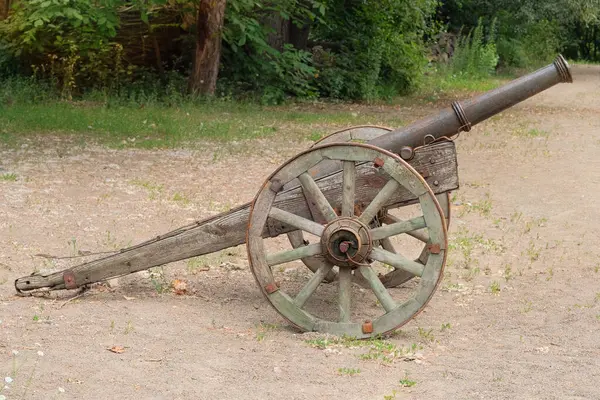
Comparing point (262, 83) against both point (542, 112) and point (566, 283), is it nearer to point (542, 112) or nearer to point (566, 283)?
point (542, 112)

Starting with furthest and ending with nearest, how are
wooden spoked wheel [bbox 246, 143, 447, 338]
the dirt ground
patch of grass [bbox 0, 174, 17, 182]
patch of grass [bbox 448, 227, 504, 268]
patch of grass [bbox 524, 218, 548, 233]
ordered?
patch of grass [bbox 0, 174, 17, 182] → patch of grass [bbox 524, 218, 548, 233] → patch of grass [bbox 448, 227, 504, 268] → wooden spoked wheel [bbox 246, 143, 447, 338] → the dirt ground

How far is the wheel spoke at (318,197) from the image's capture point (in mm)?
5957

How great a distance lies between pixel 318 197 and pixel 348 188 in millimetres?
193

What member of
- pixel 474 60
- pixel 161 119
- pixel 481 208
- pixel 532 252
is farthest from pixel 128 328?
pixel 474 60

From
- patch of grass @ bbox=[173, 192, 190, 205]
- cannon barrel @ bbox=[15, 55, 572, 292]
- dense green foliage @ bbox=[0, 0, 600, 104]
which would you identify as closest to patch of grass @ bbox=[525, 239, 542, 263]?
cannon barrel @ bbox=[15, 55, 572, 292]

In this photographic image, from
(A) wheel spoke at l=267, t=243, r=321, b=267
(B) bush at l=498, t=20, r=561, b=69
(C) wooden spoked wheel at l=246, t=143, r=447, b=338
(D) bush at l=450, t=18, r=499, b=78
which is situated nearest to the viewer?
(C) wooden spoked wheel at l=246, t=143, r=447, b=338

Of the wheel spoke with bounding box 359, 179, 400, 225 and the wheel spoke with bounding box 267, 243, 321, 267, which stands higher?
the wheel spoke with bounding box 359, 179, 400, 225

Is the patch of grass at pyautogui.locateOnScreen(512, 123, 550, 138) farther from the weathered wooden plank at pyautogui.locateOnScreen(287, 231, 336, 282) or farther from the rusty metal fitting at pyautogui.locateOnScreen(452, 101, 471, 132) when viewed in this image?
Answer: the rusty metal fitting at pyautogui.locateOnScreen(452, 101, 471, 132)

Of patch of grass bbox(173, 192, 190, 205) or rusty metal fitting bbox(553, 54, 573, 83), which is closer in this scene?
rusty metal fitting bbox(553, 54, 573, 83)

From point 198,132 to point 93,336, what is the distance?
801 centimetres

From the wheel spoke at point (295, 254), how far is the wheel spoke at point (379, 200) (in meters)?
0.33

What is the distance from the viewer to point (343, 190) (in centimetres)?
595

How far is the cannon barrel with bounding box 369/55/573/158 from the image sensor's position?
618cm

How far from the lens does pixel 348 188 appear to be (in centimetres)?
593
